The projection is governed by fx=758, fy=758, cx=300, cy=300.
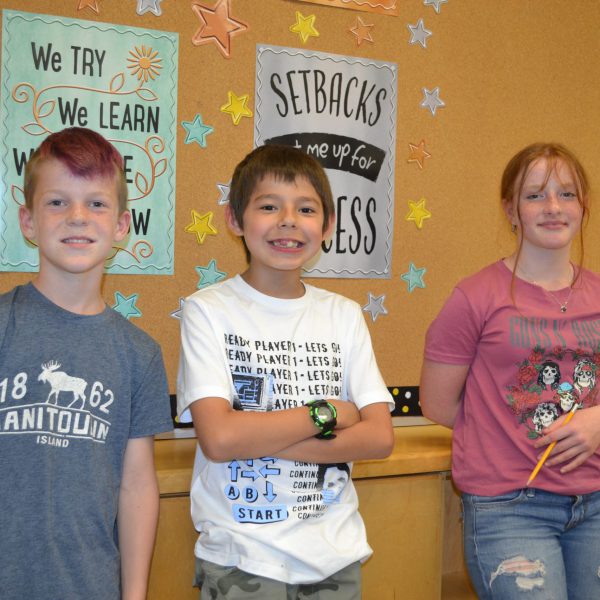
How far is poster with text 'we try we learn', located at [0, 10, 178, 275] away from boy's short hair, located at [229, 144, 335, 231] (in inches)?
15.5

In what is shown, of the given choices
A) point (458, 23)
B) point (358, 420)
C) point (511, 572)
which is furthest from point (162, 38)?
point (511, 572)

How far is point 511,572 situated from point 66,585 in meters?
0.84

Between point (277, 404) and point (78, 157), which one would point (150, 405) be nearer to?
point (277, 404)

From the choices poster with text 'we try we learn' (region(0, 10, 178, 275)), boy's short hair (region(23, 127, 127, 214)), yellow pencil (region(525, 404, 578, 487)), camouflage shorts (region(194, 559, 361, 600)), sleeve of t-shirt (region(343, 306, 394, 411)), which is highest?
poster with text 'we try we learn' (region(0, 10, 178, 275))

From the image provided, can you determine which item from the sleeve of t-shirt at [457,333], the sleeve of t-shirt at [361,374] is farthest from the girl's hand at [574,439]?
the sleeve of t-shirt at [361,374]

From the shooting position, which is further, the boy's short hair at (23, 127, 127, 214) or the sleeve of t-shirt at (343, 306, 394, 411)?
the sleeve of t-shirt at (343, 306, 394, 411)

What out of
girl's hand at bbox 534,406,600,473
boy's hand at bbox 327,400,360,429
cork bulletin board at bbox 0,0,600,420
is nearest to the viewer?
boy's hand at bbox 327,400,360,429

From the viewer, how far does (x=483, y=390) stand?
1.63m

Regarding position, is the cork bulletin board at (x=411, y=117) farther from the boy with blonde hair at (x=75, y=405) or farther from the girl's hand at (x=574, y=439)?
the girl's hand at (x=574, y=439)

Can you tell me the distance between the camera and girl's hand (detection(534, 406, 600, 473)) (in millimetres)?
1556

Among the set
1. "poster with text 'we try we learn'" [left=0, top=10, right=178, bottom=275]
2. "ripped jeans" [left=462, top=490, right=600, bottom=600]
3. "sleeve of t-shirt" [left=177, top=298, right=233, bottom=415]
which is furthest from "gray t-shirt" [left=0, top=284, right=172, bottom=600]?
"ripped jeans" [left=462, top=490, right=600, bottom=600]

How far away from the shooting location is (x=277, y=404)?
146 cm

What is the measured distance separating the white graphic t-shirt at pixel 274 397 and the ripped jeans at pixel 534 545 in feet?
0.86

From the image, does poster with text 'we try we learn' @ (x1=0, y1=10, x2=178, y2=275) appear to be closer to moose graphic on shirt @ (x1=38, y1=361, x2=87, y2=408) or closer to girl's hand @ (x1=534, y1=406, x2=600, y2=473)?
moose graphic on shirt @ (x1=38, y1=361, x2=87, y2=408)
